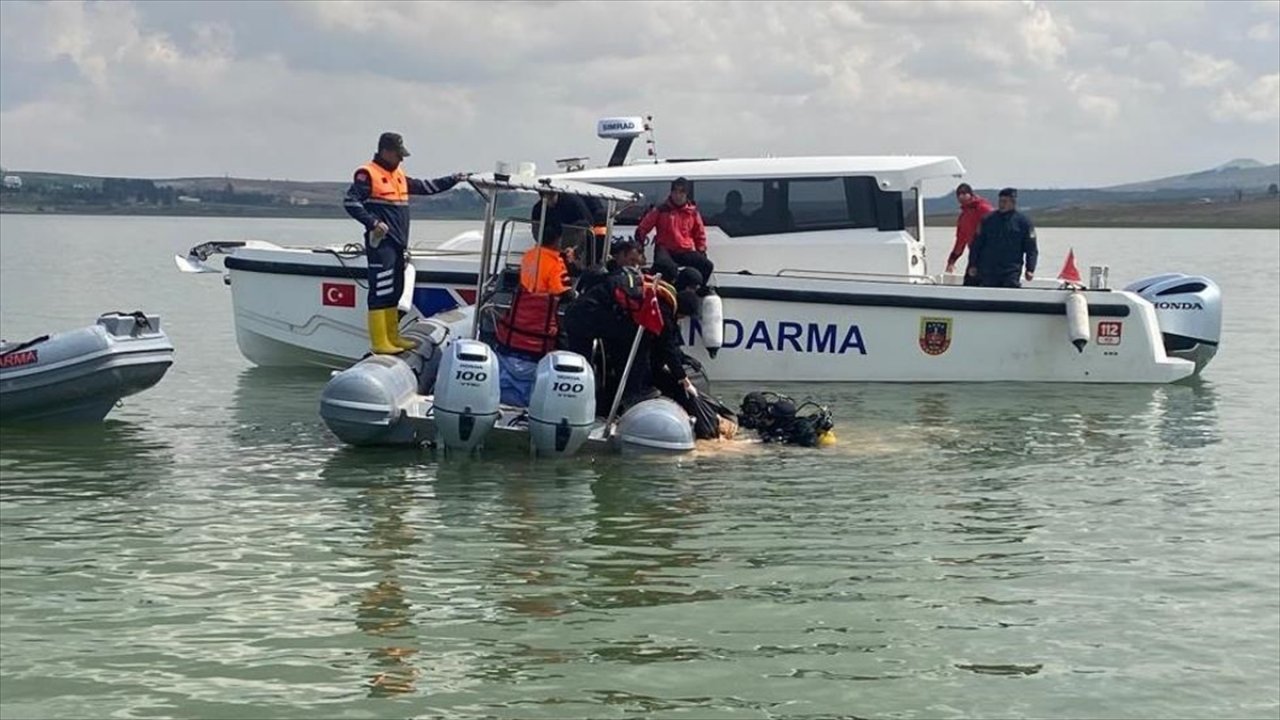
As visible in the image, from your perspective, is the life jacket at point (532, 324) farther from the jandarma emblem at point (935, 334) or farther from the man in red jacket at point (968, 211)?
the man in red jacket at point (968, 211)

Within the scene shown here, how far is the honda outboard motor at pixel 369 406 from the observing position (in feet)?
34.9

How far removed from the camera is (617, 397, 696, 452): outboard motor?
10.6 metres

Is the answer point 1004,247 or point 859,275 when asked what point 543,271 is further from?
point 1004,247

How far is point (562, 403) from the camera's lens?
10.4 m

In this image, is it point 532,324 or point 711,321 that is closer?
point 532,324

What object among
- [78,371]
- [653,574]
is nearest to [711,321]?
[78,371]

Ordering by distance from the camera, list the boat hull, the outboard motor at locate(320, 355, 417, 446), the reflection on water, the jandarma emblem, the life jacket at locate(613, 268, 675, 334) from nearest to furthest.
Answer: the reflection on water → the life jacket at locate(613, 268, 675, 334) → the outboard motor at locate(320, 355, 417, 446) → the boat hull → the jandarma emblem

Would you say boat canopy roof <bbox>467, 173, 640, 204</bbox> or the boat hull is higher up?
boat canopy roof <bbox>467, 173, 640, 204</bbox>

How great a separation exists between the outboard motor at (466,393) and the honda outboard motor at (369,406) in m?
0.42

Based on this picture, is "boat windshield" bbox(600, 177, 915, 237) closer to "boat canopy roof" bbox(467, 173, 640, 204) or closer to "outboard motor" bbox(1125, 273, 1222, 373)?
"outboard motor" bbox(1125, 273, 1222, 373)

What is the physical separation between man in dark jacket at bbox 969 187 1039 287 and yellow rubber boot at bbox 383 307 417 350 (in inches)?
235

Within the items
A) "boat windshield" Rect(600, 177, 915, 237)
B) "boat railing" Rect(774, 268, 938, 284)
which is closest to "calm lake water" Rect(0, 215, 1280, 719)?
"boat railing" Rect(774, 268, 938, 284)

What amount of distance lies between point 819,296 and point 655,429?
176 inches

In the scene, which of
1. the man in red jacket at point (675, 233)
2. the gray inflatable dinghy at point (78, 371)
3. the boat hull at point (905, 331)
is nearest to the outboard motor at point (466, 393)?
the gray inflatable dinghy at point (78, 371)
